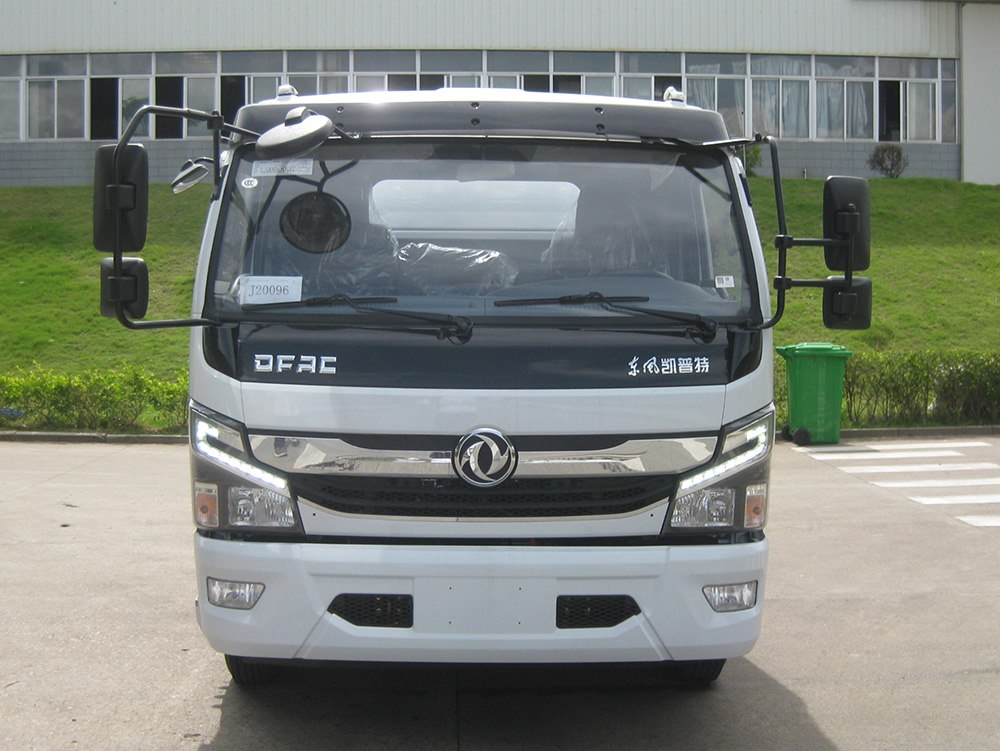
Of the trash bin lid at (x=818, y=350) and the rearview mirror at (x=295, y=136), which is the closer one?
the rearview mirror at (x=295, y=136)

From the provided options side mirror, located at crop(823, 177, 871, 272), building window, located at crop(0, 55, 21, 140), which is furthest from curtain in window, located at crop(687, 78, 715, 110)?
side mirror, located at crop(823, 177, 871, 272)

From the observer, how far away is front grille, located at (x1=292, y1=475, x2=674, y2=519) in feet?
12.3

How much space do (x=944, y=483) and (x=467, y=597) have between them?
821 centimetres

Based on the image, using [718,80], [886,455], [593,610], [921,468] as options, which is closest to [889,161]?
[718,80]

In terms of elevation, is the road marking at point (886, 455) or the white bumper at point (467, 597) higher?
the white bumper at point (467, 597)

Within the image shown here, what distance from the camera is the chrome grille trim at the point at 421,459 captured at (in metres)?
3.73

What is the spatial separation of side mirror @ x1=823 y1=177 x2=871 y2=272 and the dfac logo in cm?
139

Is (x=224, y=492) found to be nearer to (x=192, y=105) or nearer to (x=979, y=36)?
(x=192, y=105)

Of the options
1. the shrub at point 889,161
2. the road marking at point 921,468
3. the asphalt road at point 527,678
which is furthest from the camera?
the shrub at point 889,161

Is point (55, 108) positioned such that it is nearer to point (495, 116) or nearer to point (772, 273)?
point (772, 273)

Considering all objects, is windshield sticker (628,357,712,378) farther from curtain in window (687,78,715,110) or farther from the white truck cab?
curtain in window (687,78,715,110)

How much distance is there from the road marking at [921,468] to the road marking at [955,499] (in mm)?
1378

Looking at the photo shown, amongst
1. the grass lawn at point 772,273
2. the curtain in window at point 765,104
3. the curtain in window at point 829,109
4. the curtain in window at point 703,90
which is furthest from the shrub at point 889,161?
the curtain in window at point 703,90

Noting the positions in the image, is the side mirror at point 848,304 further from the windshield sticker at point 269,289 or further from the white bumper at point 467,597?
the windshield sticker at point 269,289
